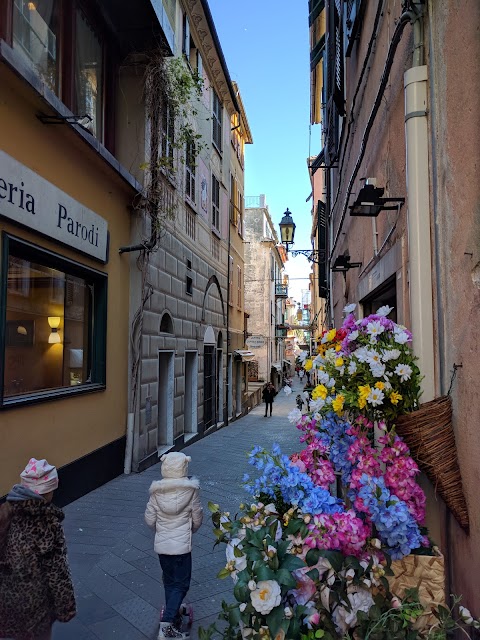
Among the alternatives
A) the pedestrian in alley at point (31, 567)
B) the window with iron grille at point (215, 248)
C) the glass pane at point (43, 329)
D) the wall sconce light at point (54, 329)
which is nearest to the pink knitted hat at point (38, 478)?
the pedestrian in alley at point (31, 567)

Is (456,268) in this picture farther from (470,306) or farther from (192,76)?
(192,76)

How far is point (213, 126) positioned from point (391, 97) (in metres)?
12.7

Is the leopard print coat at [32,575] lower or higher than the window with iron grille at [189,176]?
lower

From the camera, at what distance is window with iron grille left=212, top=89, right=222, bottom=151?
51.8ft

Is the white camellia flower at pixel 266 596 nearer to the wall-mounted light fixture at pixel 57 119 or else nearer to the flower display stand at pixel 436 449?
the flower display stand at pixel 436 449

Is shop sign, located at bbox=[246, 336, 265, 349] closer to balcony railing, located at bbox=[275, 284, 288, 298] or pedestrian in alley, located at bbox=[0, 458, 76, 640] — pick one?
balcony railing, located at bbox=[275, 284, 288, 298]

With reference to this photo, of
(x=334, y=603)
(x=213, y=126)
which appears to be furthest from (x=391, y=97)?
(x=213, y=126)

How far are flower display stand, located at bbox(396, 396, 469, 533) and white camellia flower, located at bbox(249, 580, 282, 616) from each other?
0.98 metres

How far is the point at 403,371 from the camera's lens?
2.41 metres

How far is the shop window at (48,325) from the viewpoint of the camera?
5.46m

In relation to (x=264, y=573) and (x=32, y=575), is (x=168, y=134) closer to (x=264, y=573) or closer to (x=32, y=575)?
(x=32, y=575)

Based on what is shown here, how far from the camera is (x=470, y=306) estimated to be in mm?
2285

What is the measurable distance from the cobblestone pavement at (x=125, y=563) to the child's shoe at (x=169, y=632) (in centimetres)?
10

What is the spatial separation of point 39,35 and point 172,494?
18.7ft
